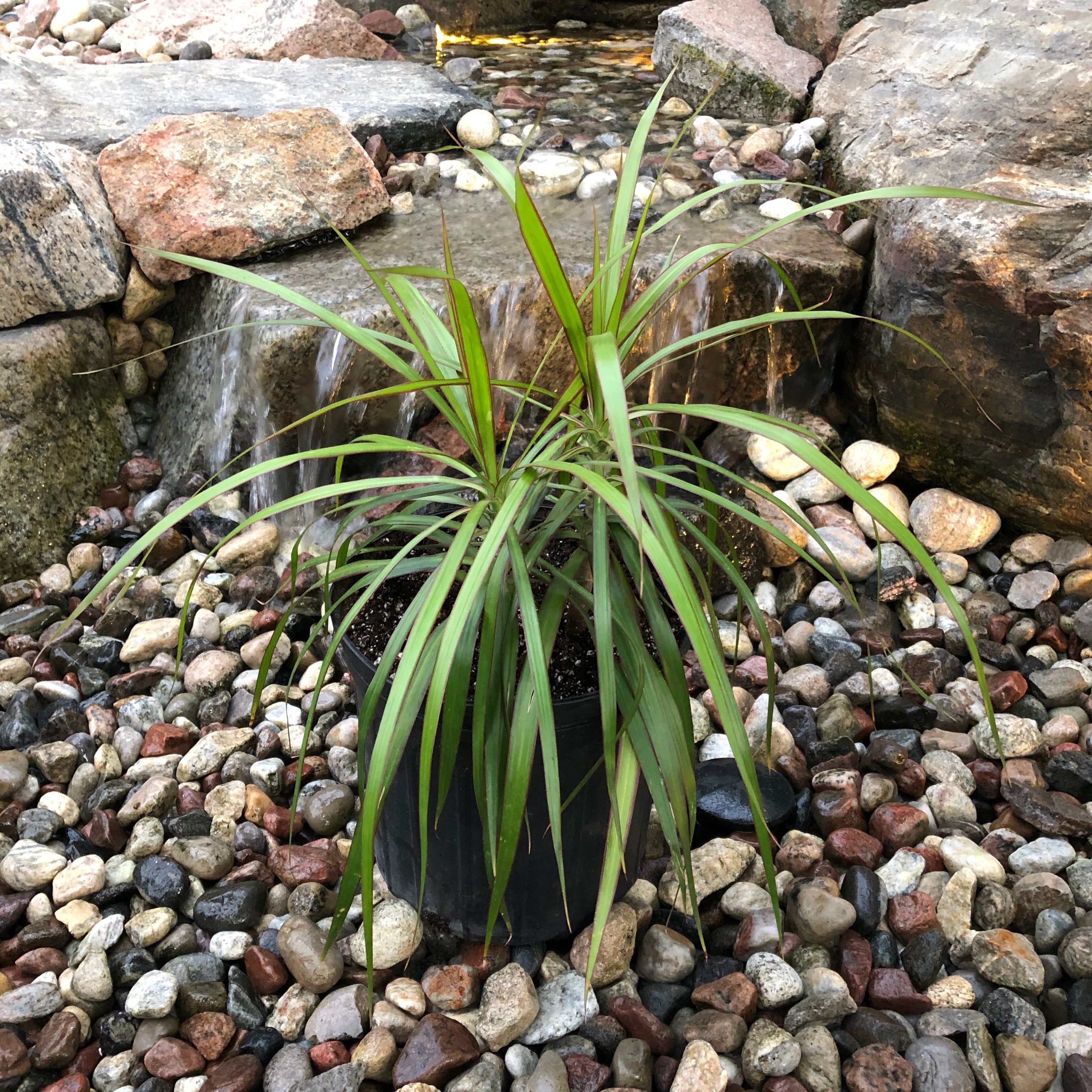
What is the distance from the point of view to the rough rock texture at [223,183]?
95.8 inches

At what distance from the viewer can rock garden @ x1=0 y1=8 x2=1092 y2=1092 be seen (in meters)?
1.07

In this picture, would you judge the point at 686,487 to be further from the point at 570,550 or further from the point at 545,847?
the point at 545,847

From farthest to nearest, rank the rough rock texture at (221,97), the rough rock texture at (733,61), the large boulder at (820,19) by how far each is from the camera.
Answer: the large boulder at (820,19), the rough rock texture at (733,61), the rough rock texture at (221,97)

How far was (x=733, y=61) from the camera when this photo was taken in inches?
132

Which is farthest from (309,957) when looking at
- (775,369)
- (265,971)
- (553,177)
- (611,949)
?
(553,177)

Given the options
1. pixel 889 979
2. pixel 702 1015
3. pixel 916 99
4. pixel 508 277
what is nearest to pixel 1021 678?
pixel 889 979


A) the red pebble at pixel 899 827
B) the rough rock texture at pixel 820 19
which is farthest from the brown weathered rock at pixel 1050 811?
the rough rock texture at pixel 820 19

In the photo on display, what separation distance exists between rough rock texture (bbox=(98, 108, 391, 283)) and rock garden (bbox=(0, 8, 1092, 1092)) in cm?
1

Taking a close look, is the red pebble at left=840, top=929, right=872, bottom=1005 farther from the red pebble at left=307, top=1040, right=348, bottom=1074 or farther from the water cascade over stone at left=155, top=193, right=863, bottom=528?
the water cascade over stone at left=155, top=193, right=863, bottom=528

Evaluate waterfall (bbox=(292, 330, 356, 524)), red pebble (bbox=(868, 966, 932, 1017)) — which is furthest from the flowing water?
red pebble (bbox=(868, 966, 932, 1017))

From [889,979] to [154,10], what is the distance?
4.34 meters

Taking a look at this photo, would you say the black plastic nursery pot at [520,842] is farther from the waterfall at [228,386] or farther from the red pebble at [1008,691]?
the waterfall at [228,386]

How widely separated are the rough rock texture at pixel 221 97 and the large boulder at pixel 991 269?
4.57 feet

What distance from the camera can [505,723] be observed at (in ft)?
3.55
